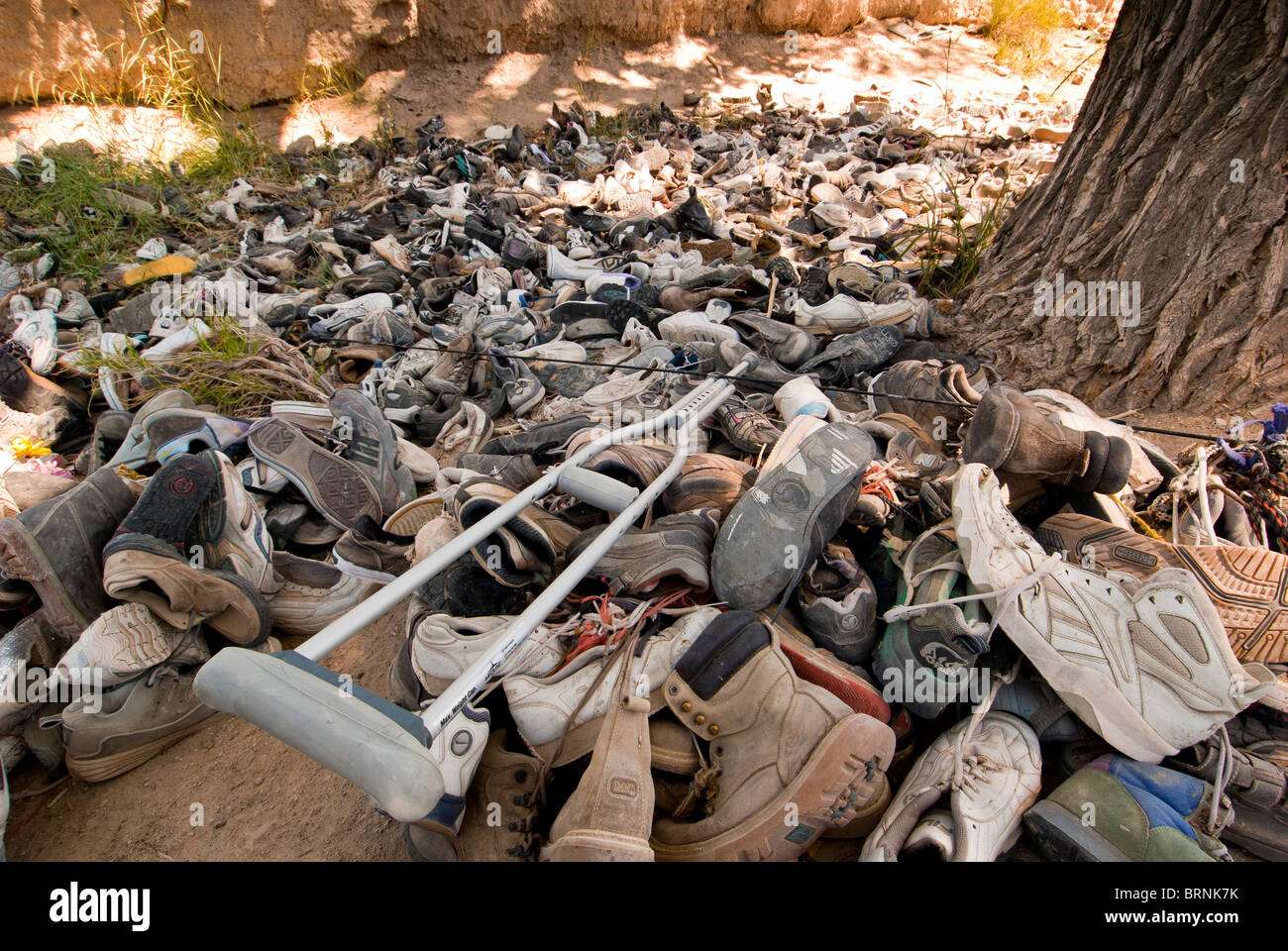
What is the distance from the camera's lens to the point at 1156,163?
2404 mm

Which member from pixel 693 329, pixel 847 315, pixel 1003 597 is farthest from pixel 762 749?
pixel 847 315

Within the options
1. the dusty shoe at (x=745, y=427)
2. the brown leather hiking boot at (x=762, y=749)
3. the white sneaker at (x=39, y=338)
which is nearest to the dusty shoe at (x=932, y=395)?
the dusty shoe at (x=745, y=427)

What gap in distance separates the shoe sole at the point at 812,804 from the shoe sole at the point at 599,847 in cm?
21

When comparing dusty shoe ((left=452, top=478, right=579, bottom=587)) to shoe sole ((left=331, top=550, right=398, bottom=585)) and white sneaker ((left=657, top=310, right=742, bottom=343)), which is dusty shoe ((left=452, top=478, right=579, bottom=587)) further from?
white sneaker ((left=657, top=310, right=742, bottom=343))

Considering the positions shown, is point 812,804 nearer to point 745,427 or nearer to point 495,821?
point 495,821

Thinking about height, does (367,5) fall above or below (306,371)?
above

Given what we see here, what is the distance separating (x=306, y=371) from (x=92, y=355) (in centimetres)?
110

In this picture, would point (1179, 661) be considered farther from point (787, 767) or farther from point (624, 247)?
point (624, 247)

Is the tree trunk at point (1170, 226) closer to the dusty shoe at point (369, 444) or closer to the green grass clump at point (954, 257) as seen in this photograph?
the green grass clump at point (954, 257)

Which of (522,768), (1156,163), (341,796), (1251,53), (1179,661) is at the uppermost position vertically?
(1251,53)

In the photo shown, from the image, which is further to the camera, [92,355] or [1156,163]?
[92,355]

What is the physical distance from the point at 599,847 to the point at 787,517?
3.24 feet
